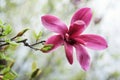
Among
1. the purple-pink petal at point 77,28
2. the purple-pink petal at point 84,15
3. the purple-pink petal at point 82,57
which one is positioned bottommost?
the purple-pink petal at point 82,57

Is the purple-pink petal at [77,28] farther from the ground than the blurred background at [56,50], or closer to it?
farther from the ground

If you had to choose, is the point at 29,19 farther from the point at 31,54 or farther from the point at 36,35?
the point at 36,35

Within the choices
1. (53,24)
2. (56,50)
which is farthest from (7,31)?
(56,50)

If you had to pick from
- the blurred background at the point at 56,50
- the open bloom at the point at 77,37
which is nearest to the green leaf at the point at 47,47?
the open bloom at the point at 77,37

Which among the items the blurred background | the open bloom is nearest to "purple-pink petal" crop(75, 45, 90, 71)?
the open bloom

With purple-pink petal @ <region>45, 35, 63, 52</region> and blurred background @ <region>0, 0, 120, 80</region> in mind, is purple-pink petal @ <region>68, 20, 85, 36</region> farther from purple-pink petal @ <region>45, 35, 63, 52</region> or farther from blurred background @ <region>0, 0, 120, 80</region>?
blurred background @ <region>0, 0, 120, 80</region>

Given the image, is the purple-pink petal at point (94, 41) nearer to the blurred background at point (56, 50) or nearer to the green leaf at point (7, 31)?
the green leaf at point (7, 31)

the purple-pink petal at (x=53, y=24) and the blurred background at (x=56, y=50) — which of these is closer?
the purple-pink petal at (x=53, y=24)
